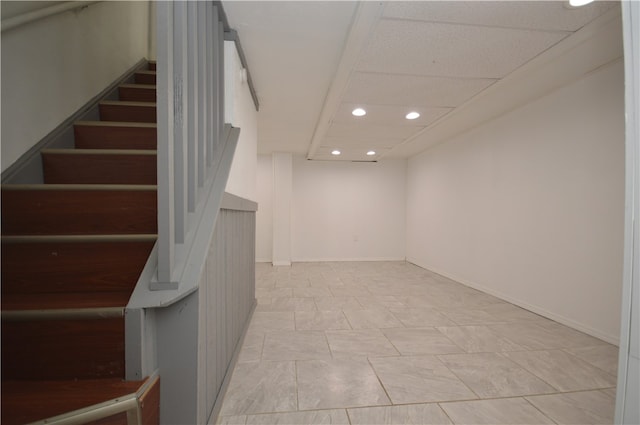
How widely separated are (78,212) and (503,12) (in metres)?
2.64

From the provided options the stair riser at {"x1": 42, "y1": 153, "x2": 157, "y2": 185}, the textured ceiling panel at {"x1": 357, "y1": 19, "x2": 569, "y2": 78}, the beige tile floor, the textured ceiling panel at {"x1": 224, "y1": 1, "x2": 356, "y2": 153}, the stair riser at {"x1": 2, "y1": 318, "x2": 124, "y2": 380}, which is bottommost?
the beige tile floor

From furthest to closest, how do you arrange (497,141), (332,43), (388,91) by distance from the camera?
(497,141), (388,91), (332,43)

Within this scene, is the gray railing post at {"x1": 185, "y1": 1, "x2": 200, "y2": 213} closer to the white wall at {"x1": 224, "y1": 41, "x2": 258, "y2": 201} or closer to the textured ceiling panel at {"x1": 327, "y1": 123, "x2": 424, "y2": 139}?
the white wall at {"x1": 224, "y1": 41, "x2": 258, "y2": 201}

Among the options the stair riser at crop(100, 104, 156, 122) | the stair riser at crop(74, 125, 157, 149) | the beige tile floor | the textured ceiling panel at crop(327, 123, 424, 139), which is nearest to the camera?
the beige tile floor

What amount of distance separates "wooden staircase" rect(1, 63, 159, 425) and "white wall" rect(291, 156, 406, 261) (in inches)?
176

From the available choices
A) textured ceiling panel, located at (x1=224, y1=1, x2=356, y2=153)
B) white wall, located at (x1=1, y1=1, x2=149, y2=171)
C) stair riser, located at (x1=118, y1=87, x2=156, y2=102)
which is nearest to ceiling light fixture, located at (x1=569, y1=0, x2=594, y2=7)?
textured ceiling panel, located at (x1=224, y1=1, x2=356, y2=153)

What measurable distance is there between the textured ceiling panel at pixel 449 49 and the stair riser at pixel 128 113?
1.75m

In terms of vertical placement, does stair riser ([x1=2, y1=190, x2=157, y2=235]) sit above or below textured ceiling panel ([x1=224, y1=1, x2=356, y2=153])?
below

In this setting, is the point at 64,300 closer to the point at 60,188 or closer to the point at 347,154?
the point at 60,188

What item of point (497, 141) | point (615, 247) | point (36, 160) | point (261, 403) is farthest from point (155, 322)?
point (497, 141)

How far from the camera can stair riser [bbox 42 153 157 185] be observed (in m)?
1.61

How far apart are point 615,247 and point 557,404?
1.55 metres

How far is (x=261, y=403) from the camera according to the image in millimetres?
1515

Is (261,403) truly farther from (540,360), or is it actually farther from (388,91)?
(388,91)
